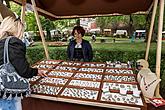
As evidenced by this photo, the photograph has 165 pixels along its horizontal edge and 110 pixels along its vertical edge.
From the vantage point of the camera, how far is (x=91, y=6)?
13.8 ft

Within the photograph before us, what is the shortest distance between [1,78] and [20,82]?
159 millimetres

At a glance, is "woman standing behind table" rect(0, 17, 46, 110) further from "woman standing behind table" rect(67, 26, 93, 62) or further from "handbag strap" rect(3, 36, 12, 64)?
"woman standing behind table" rect(67, 26, 93, 62)

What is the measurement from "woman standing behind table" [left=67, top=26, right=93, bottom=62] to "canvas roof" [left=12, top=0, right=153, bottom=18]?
0.65 m

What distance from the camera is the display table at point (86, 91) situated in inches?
68.6

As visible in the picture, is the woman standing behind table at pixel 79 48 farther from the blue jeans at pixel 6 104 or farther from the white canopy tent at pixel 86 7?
the blue jeans at pixel 6 104

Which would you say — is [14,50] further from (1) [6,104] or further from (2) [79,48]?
(2) [79,48]

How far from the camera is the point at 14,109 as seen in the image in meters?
1.78

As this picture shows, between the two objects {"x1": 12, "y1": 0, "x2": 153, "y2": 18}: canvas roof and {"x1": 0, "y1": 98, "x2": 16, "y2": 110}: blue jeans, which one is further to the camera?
{"x1": 12, "y1": 0, "x2": 153, "y2": 18}: canvas roof

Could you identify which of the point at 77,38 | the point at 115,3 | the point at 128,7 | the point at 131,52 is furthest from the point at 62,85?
the point at 131,52

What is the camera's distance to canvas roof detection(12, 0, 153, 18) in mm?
3889

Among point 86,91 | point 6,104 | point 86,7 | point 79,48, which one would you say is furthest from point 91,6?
point 6,104

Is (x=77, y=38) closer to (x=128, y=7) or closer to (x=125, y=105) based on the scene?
(x=128, y=7)

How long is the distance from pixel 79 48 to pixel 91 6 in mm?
1077

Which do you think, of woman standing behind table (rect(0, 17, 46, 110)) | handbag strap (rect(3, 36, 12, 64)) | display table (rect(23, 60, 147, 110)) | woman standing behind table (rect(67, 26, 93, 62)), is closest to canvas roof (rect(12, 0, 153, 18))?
woman standing behind table (rect(67, 26, 93, 62))
